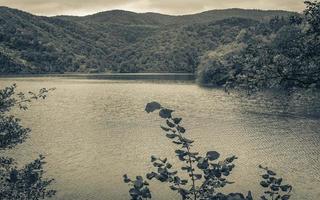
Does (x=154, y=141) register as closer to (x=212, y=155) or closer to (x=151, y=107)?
(x=212, y=155)

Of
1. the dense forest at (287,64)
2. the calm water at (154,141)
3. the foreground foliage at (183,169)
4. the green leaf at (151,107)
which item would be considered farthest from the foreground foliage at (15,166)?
the calm water at (154,141)

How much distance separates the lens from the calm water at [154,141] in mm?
38844

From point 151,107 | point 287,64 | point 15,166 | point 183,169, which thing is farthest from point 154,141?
point 151,107

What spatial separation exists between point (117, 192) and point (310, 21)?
27.9 m

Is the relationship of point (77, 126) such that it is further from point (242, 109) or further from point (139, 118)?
point (242, 109)

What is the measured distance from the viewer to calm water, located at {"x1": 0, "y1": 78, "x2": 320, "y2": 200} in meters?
38.8

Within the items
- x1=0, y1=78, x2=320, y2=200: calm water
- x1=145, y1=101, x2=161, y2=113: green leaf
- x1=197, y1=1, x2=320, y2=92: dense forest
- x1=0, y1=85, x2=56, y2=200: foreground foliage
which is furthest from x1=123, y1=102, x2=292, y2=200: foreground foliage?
x1=0, y1=78, x2=320, y2=200: calm water

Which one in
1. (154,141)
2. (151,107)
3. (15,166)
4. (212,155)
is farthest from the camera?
(154,141)

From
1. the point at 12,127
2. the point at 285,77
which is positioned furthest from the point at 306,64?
the point at 12,127

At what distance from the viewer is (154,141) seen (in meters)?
58.6

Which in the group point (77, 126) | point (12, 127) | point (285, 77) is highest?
point (285, 77)

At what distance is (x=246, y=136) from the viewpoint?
62438 millimetres

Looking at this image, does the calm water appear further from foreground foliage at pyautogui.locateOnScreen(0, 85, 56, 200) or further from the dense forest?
the dense forest

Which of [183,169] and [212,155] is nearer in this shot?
[212,155]
